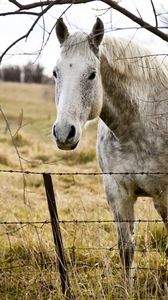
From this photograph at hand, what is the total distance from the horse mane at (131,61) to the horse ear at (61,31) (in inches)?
11.9

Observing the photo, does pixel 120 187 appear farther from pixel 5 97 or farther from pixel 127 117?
pixel 5 97

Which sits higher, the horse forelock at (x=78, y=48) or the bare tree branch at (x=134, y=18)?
the bare tree branch at (x=134, y=18)

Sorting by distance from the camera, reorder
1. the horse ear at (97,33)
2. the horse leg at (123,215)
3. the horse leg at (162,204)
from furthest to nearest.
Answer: the horse leg at (123,215) → the horse leg at (162,204) → the horse ear at (97,33)

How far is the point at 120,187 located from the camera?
15.4ft

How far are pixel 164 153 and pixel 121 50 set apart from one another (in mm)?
908

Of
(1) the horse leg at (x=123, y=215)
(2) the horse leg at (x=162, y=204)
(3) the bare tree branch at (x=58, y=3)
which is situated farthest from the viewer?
(1) the horse leg at (x=123, y=215)

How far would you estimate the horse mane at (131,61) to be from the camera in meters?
4.46

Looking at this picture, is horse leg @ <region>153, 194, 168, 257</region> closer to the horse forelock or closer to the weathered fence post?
the weathered fence post

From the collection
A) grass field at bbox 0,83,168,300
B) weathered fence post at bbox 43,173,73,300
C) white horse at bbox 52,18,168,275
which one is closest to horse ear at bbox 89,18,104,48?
white horse at bbox 52,18,168,275

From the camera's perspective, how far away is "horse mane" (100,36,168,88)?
4.46 m

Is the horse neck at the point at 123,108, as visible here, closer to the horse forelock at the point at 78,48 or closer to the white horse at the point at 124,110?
the white horse at the point at 124,110

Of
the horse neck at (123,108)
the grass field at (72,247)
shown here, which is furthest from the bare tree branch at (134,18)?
the grass field at (72,247)

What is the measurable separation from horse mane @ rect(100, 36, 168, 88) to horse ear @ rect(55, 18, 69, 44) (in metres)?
0.30

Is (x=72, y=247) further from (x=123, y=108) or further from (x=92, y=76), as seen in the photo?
(x=92, y=76)
